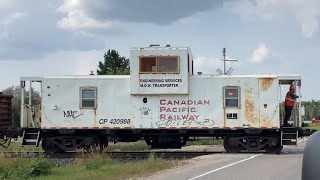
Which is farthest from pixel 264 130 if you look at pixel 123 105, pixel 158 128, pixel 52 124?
pixel 52 124

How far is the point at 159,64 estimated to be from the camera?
21.5m

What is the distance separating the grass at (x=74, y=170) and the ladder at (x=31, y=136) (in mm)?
5382

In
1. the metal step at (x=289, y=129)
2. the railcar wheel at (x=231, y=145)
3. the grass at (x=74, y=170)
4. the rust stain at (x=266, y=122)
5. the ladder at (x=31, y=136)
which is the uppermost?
the rust stain at (x=266, y=122)

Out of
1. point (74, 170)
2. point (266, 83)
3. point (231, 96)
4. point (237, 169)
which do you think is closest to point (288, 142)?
point (266, 83)

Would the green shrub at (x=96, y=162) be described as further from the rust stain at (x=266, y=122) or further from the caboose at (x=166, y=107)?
the rust stain at (x=266, y=122)

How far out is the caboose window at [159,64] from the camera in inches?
840

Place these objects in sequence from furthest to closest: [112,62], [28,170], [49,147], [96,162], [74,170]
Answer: [112,62], [49,147], [96,162], [74,170], [28,170]

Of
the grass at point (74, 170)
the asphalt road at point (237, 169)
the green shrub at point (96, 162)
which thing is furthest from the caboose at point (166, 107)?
the grass at point (74, 170)

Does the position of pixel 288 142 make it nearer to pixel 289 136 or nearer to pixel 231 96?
pixel 289 136

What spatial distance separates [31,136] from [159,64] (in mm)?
6466

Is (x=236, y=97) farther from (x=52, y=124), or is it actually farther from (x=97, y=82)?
(x=52, y=124)

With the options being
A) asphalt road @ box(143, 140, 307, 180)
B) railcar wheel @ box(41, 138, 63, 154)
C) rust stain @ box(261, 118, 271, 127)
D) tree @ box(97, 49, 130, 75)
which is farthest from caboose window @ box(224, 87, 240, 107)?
tree @ box(97, 49, 130, 75)

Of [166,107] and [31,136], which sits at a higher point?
[166,107]

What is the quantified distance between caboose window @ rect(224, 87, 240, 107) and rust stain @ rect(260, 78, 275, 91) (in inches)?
42.5
